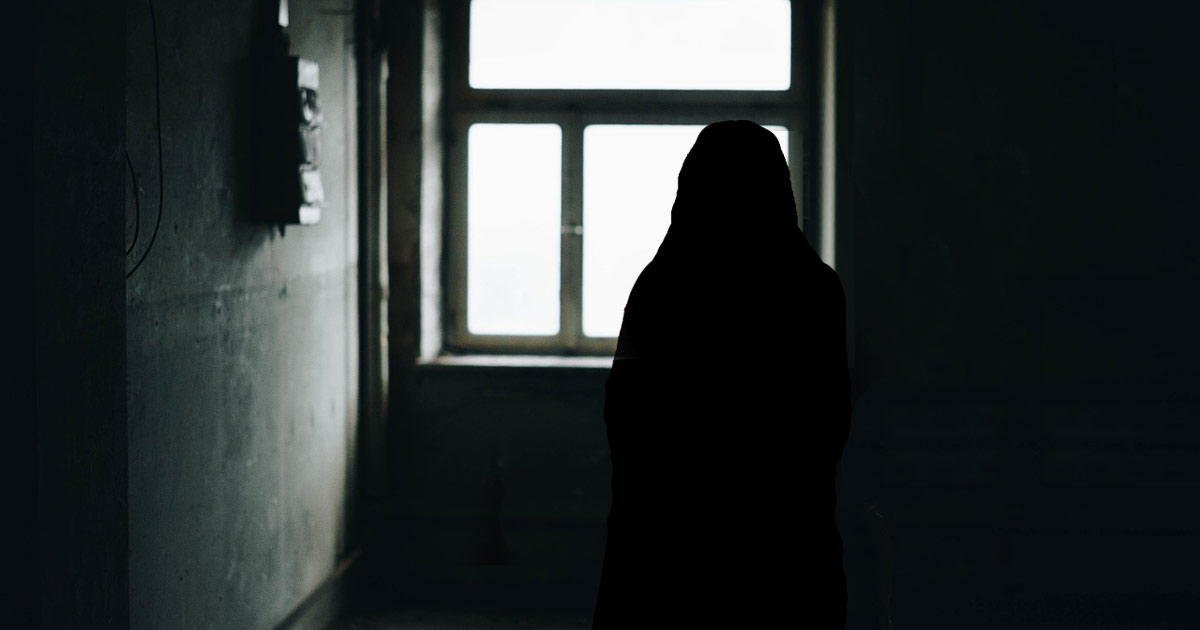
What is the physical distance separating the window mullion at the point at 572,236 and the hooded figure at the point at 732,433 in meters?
2.37

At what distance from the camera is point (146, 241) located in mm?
2307

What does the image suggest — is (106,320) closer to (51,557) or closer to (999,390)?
(51,557)

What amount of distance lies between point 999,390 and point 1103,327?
406mm

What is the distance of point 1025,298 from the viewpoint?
3967 mm

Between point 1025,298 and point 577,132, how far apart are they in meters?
1.69

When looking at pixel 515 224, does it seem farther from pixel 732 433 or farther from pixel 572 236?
pixel 732 433

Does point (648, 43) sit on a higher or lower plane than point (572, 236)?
higher

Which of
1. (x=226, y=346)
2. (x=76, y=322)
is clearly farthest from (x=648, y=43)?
(x=76, y=322)

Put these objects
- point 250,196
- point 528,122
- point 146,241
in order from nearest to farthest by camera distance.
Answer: point 146,241 < point 250,196 < point 528,122

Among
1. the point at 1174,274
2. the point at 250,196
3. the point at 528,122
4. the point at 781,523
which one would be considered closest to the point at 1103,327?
the point at 1174,274

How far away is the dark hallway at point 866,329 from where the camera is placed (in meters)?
3.79

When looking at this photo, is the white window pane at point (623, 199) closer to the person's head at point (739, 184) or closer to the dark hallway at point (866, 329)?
the dark hallway at point (866, 329)

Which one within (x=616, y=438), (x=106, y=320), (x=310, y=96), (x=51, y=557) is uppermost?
(x=310, y=96)

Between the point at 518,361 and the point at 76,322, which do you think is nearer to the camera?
the point at 76,322
